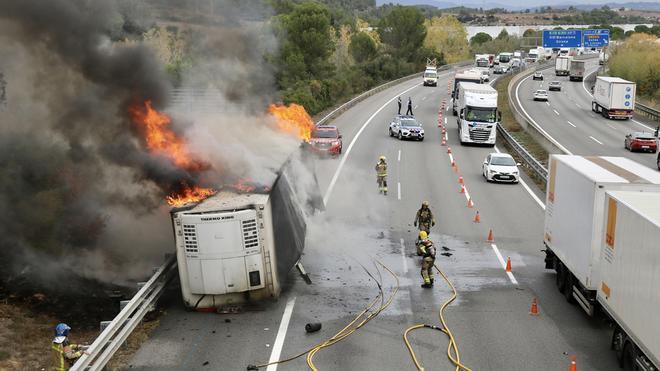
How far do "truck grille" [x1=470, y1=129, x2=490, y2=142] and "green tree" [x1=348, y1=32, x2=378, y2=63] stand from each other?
72.2 metres

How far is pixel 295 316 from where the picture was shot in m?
14.7

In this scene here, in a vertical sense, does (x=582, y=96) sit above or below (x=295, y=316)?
below

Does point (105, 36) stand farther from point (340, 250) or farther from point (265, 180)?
point (340, 250)

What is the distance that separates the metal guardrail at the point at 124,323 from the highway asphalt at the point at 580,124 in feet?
103

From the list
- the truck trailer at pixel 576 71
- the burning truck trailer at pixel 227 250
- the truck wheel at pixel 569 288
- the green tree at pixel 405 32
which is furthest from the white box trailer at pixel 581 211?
the green tree at pixel 405 32

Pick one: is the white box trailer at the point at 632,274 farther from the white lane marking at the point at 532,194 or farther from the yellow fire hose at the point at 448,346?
the white lane marking at the point at 532,194

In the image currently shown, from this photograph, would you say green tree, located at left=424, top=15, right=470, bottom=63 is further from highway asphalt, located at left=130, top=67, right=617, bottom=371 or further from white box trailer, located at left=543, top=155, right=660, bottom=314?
white box trailer, located at left=543, top=155, right=660, bottom=314

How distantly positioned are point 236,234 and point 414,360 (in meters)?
4.35

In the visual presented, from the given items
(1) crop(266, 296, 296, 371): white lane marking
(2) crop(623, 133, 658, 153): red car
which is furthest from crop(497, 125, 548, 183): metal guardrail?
(1) crop(266, 296, 296, 371): white lane marking

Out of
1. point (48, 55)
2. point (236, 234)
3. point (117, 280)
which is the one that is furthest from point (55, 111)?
point (236, 234)

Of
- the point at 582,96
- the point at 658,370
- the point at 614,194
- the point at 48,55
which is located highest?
the point at 48,55

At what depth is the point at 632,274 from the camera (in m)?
11.0

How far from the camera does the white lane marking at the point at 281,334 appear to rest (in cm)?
1252

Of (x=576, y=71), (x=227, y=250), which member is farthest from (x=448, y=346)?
(x=576, y=71)
